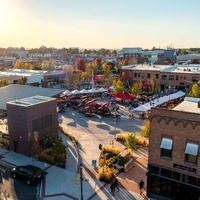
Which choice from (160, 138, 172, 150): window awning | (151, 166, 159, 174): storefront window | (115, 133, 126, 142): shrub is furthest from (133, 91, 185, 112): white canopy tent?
(160, 138, 172, 150): window awning

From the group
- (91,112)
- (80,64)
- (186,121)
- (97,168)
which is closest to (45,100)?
(97,168)

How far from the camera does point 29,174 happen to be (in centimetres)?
2120

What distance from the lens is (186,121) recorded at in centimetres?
1700

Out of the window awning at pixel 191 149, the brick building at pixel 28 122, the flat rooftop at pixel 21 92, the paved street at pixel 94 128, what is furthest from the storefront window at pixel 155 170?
the flat rooftop at pixel 21 92

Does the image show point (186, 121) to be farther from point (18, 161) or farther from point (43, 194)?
point (18, 161)

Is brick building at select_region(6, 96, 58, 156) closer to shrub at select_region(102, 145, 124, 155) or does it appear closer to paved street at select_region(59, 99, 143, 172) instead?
paved street at select_region(59, 99, 143, 172)

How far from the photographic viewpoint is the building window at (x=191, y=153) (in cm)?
1662

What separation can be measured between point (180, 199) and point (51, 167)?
1238cm

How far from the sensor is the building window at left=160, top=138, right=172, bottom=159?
17.7m

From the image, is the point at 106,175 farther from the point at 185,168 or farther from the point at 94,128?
the point at 94,128

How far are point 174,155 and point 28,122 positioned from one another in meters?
15.5

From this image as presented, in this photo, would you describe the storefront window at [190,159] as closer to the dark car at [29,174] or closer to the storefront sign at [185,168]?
the storefront sign at [185,168]

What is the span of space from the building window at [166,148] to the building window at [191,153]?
1.21 meters

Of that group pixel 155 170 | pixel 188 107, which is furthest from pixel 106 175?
pixel 188 107
